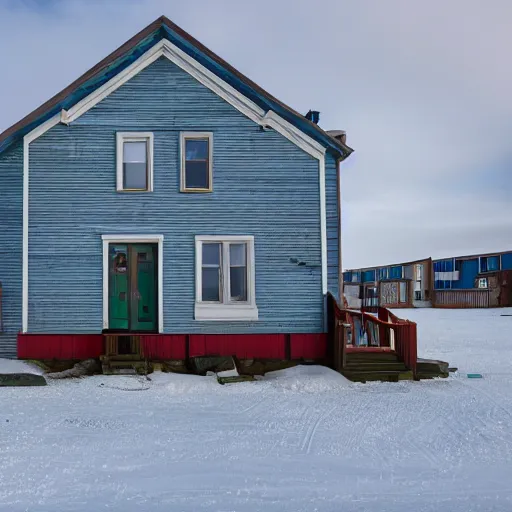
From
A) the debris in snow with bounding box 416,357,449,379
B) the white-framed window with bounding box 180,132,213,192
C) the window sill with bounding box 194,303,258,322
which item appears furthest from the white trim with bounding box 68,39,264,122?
the debris in snow with bounding box 416,357,449,379

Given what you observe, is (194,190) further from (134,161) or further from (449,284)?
(449,284)

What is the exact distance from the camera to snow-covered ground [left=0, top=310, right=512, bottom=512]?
547cm

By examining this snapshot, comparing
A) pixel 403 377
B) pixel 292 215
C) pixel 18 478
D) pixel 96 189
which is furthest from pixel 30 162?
pixel 403 377

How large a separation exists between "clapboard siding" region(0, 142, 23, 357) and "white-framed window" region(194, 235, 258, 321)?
450cm

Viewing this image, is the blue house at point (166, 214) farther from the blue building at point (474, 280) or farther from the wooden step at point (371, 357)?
the blue building at point (474, 280)

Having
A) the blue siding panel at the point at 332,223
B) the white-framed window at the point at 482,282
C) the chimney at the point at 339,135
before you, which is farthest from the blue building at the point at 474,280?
the blue siding panel at the point at 332,223

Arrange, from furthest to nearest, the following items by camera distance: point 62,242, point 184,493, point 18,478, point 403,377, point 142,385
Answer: point 62,242
point 403,377
point 142,385
point 18,478
point 184,493

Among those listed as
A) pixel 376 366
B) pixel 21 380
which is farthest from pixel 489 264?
pixel 21 380

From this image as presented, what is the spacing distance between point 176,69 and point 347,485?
11.3 meters

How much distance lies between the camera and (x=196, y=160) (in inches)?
551

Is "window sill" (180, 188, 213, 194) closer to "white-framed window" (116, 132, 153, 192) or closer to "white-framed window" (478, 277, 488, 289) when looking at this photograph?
"white-framed window" (116, 132, 153, 192)

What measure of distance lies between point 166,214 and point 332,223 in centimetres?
427

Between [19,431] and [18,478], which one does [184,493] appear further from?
[19,431]

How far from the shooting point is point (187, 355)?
1354 cm
